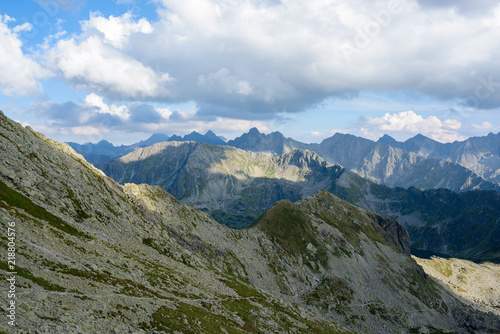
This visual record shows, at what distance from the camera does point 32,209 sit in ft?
174

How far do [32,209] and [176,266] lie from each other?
37.1 meters

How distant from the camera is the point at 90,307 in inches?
1275

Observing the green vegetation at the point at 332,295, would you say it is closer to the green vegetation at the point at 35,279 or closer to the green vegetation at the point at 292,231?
the green vegetation at the point at 292,231

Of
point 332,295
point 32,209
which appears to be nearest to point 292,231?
point 332,295

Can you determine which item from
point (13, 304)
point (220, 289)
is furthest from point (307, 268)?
point (13, 304)

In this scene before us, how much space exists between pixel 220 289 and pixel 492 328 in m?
174

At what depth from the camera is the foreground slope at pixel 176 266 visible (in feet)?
118

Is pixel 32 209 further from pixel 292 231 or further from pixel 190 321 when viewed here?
pixel 292 231

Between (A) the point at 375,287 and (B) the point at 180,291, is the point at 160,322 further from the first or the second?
(A) the point at 375,287

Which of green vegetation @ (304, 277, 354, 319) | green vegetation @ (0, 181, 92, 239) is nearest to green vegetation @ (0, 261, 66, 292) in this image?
green vegetation @ (0, 181, 92, 239)

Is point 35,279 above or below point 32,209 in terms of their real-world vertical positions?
below

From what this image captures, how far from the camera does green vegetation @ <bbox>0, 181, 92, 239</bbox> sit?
5032cm

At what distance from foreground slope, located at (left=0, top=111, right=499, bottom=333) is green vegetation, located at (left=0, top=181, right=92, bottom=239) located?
0.32 metres

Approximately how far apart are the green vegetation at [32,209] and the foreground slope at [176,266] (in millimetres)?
320
